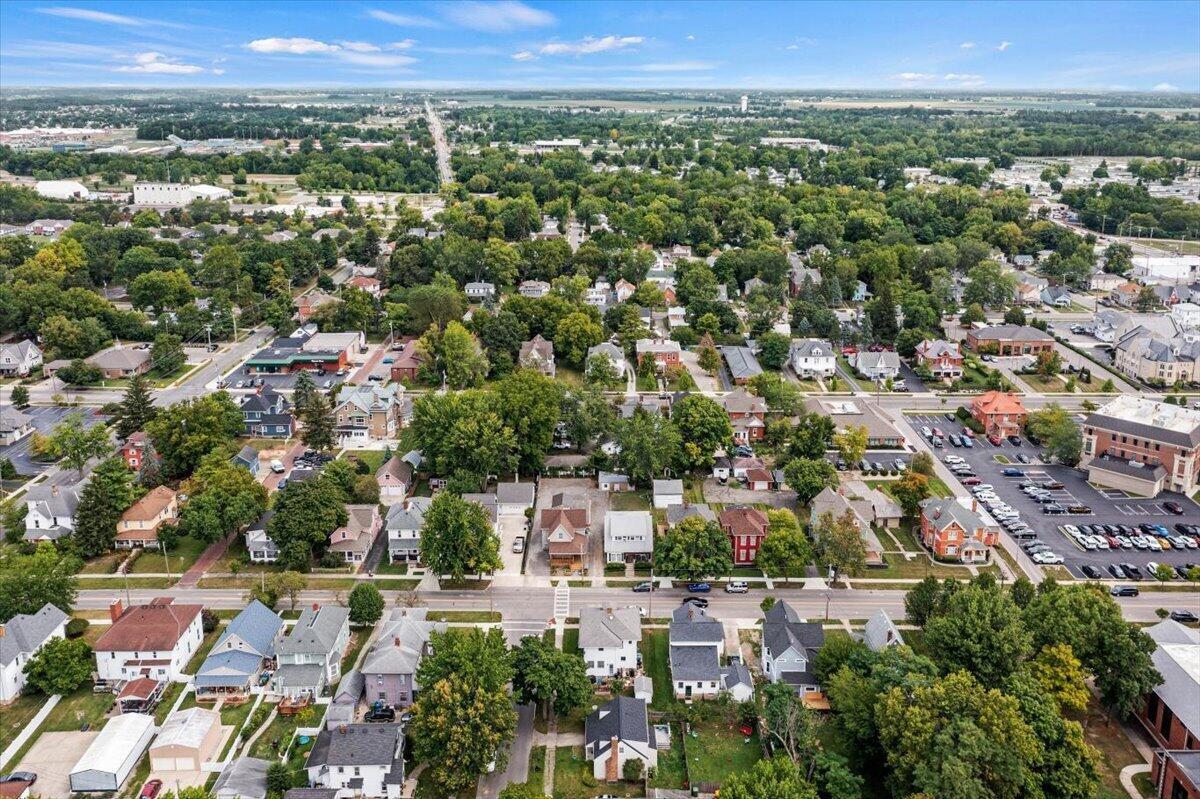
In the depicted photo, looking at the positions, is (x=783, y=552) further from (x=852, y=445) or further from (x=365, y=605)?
(x=365, y=605)

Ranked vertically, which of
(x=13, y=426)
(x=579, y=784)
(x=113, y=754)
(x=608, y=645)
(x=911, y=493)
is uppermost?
(x=911, y=493)

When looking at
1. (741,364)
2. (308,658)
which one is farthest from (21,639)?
(741,364)

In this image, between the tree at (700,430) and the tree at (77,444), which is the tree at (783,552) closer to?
the tree at (700,430)

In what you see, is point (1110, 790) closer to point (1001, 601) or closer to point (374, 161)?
point (1001, 601)

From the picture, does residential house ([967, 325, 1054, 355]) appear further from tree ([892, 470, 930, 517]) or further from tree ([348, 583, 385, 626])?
tree ([348, 583, 385, 626])

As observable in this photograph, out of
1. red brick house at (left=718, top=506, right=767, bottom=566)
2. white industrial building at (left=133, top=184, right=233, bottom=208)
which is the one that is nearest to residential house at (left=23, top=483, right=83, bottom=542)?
red brick house at (left=718, top=506, right=767, bottom=566)
